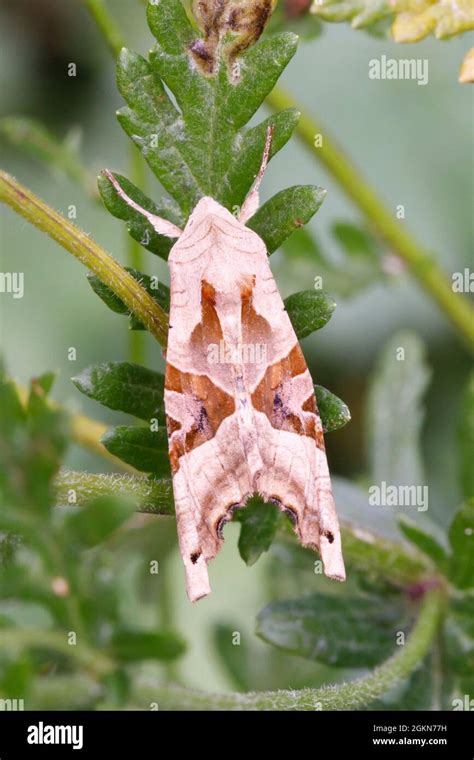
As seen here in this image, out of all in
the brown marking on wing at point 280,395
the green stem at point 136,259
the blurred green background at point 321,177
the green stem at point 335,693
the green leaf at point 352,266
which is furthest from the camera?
the blurred green background at point 321,177

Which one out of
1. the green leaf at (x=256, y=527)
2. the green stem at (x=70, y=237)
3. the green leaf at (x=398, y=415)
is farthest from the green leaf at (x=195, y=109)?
the green leaf at (x=398, y=415)

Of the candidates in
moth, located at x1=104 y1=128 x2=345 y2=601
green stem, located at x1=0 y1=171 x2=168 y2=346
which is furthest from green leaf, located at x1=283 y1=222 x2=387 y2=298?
green stem, located at x1=0 y1=171 x2=168 y2=346

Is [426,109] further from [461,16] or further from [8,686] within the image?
[8,686]

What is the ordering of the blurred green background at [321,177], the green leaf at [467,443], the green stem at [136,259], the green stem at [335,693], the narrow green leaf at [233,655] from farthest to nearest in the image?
the blurred green background at [321,177]
the narrow green leaf at [233,655]
the green stem at [136,259]
the green leaf at [467,443]
the green stem at [335,693]

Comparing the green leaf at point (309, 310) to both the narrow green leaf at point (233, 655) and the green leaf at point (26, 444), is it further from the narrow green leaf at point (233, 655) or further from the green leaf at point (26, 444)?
the narrow green leaf at point (233, 655)

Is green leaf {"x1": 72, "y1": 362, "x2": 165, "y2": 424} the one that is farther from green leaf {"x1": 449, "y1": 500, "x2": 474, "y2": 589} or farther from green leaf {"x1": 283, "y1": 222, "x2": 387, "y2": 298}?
green leaf {"x1": 283, "y1": 222, "x2": 387, "y2": 298}
